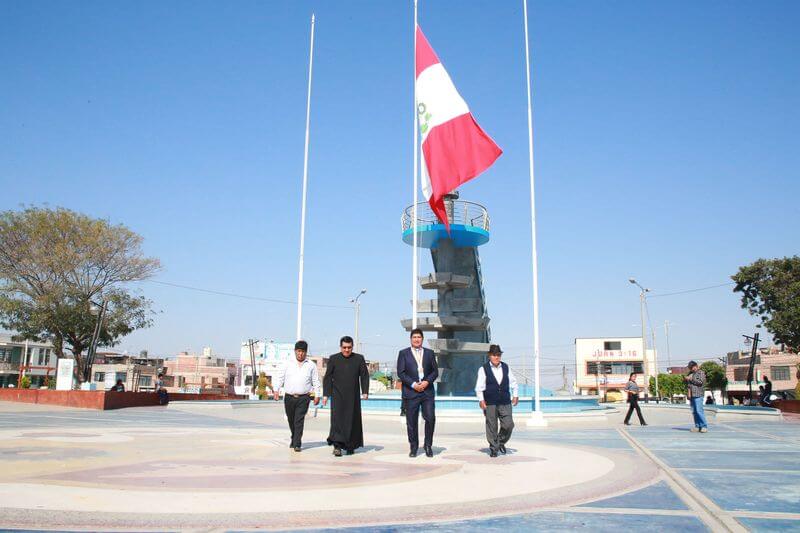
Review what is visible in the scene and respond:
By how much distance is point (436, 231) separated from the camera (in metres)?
30.1

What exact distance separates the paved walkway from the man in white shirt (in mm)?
608

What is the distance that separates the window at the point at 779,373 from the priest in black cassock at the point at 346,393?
80607 mm

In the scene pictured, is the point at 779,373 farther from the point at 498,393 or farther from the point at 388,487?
the point at 388,487

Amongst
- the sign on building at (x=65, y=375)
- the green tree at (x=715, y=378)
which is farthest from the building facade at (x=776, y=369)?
the sign on building at (x=65, y=375)

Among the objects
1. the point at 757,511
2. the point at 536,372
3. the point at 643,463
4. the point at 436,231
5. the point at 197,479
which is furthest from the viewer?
the point at 436,231

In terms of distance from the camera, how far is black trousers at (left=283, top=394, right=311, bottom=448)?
9.41 metres

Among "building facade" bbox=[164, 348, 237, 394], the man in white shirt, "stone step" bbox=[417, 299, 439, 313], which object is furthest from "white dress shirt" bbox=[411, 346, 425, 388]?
"building facade" bbox=[164, 348, 237, 394]

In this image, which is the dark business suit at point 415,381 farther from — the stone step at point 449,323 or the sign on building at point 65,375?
the sign on building at point 65,375

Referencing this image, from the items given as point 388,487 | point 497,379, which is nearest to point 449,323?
point 497,379

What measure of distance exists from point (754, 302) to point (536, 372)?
25693 mm

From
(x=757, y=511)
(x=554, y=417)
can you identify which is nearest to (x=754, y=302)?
(x=554, y=417)

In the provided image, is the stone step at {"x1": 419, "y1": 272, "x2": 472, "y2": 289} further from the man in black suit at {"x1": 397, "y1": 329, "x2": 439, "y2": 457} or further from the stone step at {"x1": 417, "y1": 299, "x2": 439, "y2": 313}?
the man in black suit at {"x1": 397, "y1": 329, "x2": 439, "y2": 457}

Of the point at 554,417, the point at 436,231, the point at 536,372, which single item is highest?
the point at 436,231

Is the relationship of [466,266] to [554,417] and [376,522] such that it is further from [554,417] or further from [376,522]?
[376,522]
